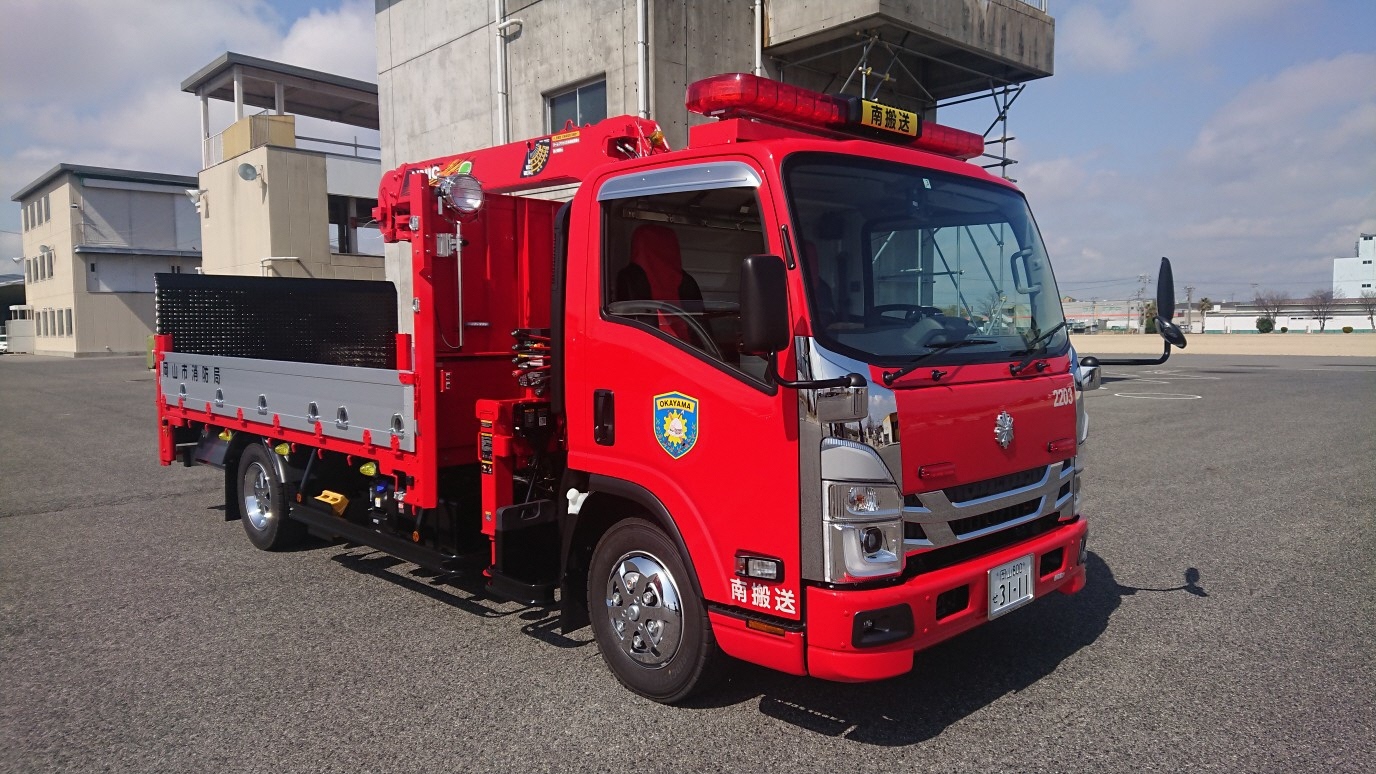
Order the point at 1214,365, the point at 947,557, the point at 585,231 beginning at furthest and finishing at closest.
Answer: the point at 1214,365 → the point at 585,231 → the point at 947,557

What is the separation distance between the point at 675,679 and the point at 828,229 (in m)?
1.96

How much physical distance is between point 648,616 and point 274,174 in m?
26.9

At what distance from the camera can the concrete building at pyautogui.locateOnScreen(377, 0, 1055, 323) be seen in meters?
12.9

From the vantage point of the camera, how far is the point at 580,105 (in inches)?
556

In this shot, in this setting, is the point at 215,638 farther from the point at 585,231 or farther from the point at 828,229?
the point at 828,229

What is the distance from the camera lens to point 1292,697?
4039 mm

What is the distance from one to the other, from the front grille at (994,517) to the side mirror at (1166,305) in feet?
3.19

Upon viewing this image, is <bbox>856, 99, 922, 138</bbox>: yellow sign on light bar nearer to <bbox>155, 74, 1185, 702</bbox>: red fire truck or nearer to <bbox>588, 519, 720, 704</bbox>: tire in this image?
<bbox>155, 74, 1185, 702</bbox>: red fire truck

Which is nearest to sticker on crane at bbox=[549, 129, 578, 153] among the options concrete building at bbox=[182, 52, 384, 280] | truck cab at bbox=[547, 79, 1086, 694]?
truck cab at bbox=[547, 79, 1086, 694]

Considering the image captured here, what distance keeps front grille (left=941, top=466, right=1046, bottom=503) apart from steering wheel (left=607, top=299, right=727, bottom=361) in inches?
41.7

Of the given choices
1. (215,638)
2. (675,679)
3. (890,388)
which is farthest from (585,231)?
(215,638)

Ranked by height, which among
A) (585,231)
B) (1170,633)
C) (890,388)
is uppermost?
(585,231)

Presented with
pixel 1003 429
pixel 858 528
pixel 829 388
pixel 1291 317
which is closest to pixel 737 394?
pixel 829 388

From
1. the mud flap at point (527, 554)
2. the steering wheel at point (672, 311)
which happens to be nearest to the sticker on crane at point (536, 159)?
the steering wheel at point (672, 311)
